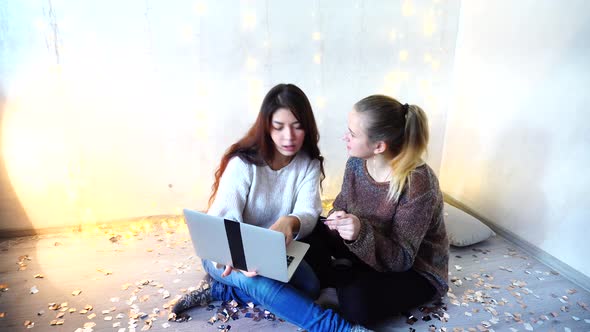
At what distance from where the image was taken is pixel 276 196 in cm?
143

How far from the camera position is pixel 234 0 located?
1838 millimetres

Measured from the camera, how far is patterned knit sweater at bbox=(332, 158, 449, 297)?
1197 mm

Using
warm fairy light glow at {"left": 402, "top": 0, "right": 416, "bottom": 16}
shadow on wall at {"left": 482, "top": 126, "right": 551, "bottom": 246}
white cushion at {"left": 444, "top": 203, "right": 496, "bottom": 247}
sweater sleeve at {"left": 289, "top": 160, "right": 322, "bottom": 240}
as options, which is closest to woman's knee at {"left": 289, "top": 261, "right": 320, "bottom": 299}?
sweater sleeve at {"left": 289, "top": 160, "right": 322, "bottom": 240}

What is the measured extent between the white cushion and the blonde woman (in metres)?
0.49

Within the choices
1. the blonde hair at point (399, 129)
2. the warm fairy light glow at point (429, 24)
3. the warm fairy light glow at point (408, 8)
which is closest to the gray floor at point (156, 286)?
the blonde hair at point (399, 129)

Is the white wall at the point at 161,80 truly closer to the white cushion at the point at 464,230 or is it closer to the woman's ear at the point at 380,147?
the white cushion at the point at 464,230

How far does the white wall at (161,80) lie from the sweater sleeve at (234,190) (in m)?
0.72

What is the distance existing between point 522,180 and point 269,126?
1296 millimetres

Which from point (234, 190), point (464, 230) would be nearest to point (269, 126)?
point (234, 190)

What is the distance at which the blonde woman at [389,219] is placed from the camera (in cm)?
119

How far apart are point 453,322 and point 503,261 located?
0.56 m

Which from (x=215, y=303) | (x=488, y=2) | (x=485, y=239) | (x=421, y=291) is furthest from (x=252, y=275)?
(x=488, y=2)

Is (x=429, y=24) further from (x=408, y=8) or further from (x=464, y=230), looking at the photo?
(x=464, y=230)

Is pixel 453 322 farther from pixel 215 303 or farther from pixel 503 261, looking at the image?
pixel 215 303
